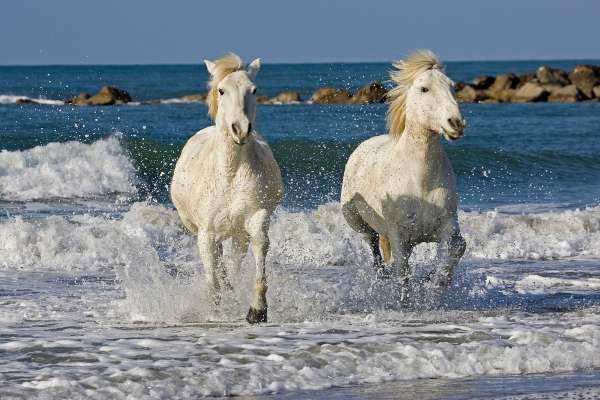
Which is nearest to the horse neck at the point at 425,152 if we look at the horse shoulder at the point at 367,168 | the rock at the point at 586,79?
the horse shoulder at the point at 367,168

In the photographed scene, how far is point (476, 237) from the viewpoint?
1370cm

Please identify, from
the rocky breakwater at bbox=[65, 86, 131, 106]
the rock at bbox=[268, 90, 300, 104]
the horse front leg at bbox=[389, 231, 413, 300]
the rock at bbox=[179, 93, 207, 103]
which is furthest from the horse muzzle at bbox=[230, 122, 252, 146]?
the rock at bbox=[179, 93, 207, 103]

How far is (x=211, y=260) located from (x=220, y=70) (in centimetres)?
134

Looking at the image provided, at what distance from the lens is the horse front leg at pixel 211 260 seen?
8.23 m

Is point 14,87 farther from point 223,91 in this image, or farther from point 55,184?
point 223,91

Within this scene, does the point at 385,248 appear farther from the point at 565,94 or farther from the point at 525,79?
the point at 525,79

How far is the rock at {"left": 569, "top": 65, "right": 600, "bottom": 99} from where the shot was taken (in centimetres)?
5172

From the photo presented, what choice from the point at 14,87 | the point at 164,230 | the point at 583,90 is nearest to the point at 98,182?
the point at 164,230

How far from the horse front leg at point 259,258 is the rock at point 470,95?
143ft

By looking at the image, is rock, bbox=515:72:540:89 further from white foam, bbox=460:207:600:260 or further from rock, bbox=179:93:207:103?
white foam, bbox=460:207:600:260

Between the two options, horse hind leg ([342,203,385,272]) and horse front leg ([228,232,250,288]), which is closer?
horse front leg ([228,232,250,288])

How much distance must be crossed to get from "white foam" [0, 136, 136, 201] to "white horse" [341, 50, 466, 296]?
9.66 m

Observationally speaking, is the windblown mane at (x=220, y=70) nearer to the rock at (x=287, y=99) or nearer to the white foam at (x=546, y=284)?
the white foam at (x=546, y=284)

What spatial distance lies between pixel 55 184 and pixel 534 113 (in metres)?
27.0
